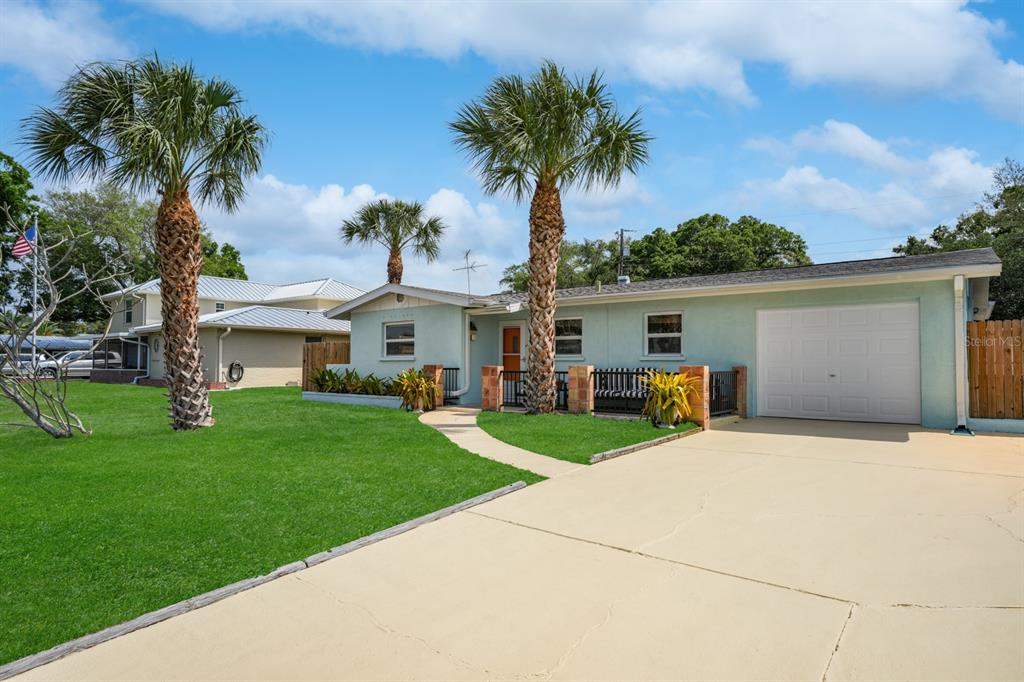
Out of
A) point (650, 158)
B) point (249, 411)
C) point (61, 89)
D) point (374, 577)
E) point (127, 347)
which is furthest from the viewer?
point (127, 347)

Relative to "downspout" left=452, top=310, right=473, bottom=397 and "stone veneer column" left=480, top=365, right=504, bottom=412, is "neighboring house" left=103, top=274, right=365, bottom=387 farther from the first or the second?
"stone veneer column" left=480, top=365, right=504, bottom=412

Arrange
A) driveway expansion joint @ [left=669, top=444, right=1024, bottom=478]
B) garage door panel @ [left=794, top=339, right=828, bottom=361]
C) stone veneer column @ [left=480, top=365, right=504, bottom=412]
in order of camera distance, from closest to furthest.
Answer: driveway expansion joint @ [left=669, top=444, right=1024, bottom=478] < garage door panel @ [left=794, top=339, right=828, bottom=361] < stone veneer column @ [left=480, top=365, right=504, bottom=412]

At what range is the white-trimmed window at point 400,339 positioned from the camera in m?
16.4

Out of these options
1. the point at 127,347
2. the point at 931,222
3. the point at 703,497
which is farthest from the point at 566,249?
the point at 703,497

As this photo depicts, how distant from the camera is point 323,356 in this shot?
19047 millimetres

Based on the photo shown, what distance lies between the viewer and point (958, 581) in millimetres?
3678

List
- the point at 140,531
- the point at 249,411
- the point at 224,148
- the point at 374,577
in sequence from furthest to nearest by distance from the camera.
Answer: the point at 249,411, the point at 224,148, the point at 140,531, the point at 374,577

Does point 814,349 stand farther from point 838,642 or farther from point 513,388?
point 838,642

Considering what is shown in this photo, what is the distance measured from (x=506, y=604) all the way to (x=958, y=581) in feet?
9.81

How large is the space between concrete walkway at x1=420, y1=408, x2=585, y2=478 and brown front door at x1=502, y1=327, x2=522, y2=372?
3.75 metres

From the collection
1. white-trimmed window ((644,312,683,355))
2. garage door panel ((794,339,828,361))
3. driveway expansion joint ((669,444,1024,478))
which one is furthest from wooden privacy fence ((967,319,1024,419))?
white-trimmed window ((644,312,683,355))

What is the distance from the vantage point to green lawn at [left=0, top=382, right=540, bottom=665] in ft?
11.8

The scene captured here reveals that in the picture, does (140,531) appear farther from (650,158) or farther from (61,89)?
(650,158)

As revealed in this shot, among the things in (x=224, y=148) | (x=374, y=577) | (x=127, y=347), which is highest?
(x=224, y=148)
